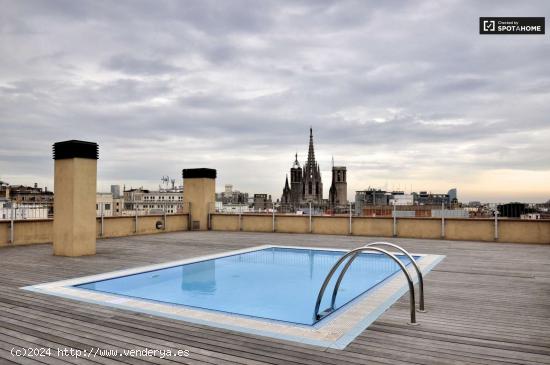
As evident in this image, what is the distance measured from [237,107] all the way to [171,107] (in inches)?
173

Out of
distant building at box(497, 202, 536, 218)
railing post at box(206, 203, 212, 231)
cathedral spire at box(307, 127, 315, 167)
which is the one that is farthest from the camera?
cathedral spire at box(307, 127, 315, 167)

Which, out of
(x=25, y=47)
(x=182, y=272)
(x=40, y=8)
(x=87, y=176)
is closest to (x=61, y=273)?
(x=182, y=272)

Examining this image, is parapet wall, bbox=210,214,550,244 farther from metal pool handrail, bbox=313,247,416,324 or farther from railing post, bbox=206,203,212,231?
metal pool handrail, bbox=313,247,416,324

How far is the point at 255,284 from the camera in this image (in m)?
7.69

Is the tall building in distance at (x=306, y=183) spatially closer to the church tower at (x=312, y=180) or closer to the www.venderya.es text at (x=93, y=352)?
the church tower at (x=312, y=180)

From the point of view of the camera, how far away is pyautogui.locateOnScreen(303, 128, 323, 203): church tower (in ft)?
373

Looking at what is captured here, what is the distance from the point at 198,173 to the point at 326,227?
20.2ft

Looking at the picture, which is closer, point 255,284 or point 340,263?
point 340,263

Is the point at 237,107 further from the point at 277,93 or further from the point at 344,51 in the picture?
the point at 344,51

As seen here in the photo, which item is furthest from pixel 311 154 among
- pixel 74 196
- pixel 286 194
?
pixel 74 196

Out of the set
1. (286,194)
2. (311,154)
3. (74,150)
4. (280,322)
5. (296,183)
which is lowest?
(280,322)

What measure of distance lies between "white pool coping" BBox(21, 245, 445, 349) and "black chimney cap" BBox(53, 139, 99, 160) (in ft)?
13.5

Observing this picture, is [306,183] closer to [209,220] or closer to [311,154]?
[311,154]

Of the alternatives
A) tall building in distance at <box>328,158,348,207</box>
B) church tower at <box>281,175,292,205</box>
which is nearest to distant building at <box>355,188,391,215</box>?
church tower at <box>281,175,292,205</box>
